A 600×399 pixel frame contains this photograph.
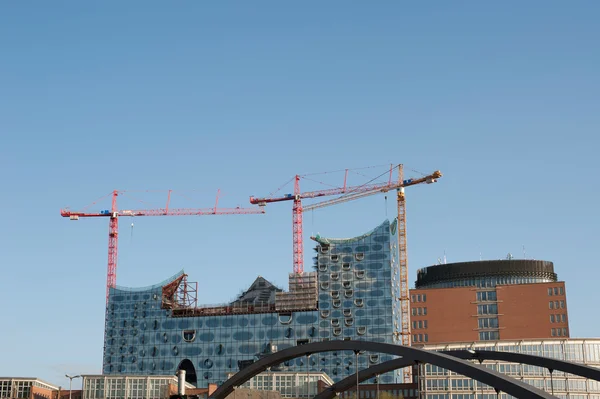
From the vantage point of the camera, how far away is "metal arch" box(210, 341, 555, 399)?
1817 inches

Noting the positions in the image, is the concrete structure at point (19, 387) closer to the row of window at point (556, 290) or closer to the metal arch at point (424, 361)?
the metal arch at point (424, 361)

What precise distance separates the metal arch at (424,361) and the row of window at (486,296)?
424 feet

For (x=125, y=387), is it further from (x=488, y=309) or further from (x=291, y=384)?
(x=488, y=309)

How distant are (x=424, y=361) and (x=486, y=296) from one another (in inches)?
5694

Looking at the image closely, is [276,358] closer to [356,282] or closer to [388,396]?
[388,396]

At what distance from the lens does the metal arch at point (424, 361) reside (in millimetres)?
46156

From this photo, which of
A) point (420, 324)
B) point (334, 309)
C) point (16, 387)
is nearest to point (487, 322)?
point (420, 324)

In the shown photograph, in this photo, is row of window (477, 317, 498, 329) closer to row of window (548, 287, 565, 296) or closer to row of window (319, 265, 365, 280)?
row of window (548, 287, 565, 296)

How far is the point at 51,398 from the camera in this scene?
156500 millimetres


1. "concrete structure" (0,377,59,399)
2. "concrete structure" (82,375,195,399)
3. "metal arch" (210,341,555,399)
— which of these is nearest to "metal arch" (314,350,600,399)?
"metal arch" (210,341,555,399)

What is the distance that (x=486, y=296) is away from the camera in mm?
196500

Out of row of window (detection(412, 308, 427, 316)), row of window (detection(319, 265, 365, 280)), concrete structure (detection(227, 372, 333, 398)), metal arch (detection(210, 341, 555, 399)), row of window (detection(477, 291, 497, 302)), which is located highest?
row of window (detection(319, 265, 365, 280))

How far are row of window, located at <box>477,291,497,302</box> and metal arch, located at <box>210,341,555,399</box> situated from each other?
129084 mm

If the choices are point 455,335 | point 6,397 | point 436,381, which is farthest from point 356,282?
point 6,397
